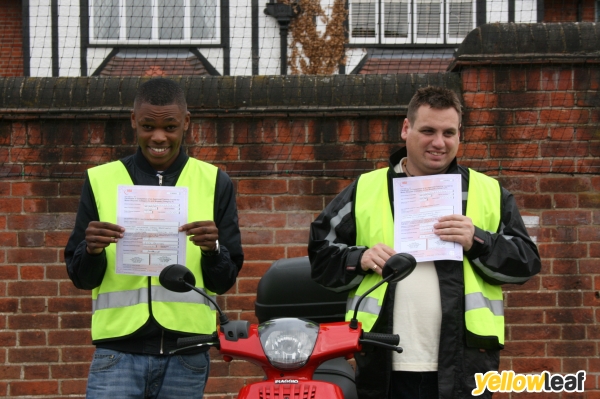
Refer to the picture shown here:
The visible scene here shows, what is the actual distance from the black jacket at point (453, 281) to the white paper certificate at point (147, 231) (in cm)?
56

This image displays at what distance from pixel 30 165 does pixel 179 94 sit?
7.16ft

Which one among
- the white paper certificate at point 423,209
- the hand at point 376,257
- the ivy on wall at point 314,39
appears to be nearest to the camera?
the hand at point 376,257

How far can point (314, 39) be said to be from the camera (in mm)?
12516

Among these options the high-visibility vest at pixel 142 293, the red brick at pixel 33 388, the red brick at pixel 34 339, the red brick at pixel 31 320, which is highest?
the high-visibility vest at pixel 142 293

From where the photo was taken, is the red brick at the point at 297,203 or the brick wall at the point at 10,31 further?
the brick wall at the point at 10,31

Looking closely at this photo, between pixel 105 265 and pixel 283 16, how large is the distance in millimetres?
9351

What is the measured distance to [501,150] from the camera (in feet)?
17.6

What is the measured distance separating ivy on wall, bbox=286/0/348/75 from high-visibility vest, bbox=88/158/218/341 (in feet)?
29.7

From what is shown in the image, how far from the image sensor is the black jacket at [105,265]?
3374 mm

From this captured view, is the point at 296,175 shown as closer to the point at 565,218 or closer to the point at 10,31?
the point at 565,218

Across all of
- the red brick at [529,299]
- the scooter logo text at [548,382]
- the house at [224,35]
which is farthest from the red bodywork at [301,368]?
the house at [224,35]

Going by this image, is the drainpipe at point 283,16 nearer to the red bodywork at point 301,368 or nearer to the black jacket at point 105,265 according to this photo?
the black jacket at point 105,265

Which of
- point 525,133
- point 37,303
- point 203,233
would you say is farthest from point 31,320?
point 525,133

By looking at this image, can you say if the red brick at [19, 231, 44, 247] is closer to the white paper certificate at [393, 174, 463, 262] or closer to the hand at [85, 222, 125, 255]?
the hand at [85, 222, 125, 255]
